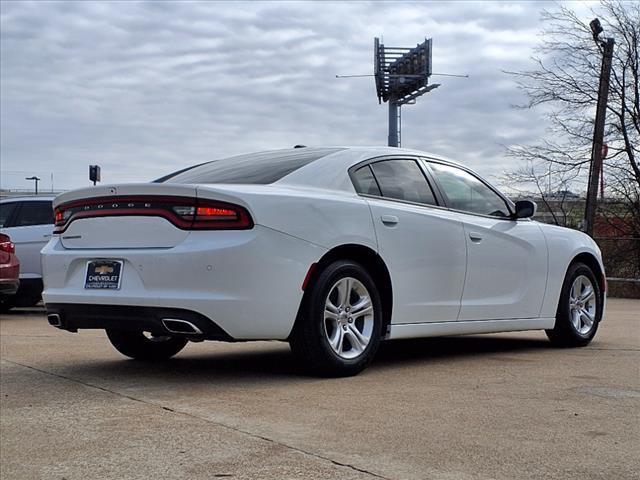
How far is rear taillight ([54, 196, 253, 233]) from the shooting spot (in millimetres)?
5359

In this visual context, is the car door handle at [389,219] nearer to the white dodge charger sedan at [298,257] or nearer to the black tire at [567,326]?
the white dodge charger sedan at [298,257]

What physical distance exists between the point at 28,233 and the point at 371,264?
25.3 feet

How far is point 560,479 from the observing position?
352 cm

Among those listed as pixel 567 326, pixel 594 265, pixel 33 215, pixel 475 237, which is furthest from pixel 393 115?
pixel 475 237

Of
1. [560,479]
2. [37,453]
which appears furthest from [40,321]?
[560,479]

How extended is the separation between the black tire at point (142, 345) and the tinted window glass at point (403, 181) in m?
1.80

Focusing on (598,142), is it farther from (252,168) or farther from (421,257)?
(252,168)

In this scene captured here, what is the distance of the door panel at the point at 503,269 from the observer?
6.85m

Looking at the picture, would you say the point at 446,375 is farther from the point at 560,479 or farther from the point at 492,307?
the point at 560,479

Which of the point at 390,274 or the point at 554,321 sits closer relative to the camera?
the point at 390,274

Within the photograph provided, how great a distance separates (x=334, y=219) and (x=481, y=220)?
172cm

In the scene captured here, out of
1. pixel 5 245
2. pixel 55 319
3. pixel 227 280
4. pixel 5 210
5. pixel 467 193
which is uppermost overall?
pixel 467 193

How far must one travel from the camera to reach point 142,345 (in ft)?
22.1

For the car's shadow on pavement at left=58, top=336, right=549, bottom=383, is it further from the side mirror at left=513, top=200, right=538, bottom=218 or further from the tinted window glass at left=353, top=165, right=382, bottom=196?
the tinted window glass at left=353, top=165, right=382, bottom=196
